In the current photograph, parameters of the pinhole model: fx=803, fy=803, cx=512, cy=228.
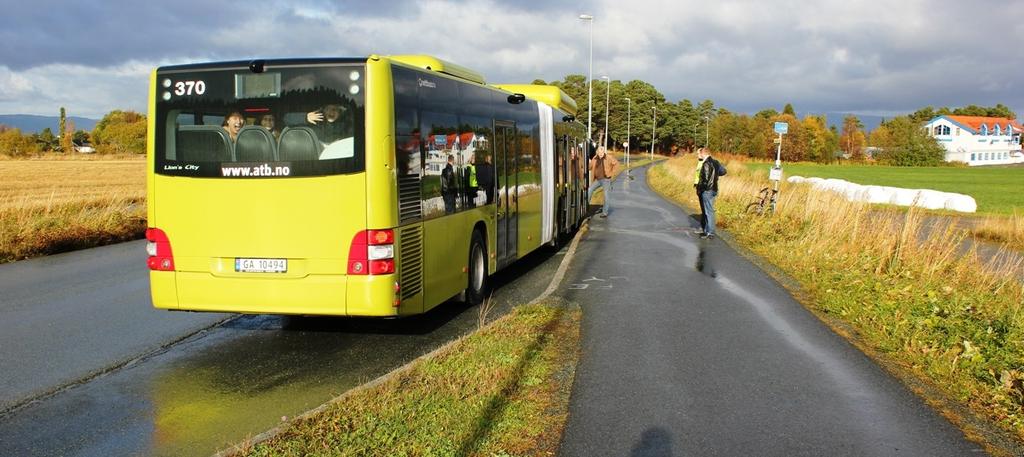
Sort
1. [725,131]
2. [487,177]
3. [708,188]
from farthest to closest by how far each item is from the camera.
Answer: [725,131], [708,188], [487,177]

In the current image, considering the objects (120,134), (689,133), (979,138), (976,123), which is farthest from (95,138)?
(976,123)

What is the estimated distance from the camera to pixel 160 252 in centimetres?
722

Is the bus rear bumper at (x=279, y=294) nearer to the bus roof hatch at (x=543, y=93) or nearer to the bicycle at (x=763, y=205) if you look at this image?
the bus roof hatch at (x=543, y=93)

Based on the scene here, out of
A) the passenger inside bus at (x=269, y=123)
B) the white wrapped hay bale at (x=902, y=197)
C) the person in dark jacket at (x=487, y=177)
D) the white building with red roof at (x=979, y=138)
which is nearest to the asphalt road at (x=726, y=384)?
the person in dark jacket at (x=487, y=177)

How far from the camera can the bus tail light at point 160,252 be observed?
7191 mm

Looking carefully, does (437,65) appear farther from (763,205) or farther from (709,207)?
(763,205)

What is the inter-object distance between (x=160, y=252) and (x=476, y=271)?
11.8 ft

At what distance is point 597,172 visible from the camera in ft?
72.6

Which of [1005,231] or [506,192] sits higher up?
[506,192]

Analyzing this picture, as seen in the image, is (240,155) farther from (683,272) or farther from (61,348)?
(683,272)

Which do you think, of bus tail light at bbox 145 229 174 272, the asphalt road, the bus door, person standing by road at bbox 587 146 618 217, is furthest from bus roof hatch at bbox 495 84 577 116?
bus tail light at bbox 145 229 174 272

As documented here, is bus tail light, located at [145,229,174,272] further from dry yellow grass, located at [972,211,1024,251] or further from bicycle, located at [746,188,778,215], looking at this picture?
dry yellow grass, located at [972,211,1024,251]

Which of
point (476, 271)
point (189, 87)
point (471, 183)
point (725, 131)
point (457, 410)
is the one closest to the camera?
point (457, 410)

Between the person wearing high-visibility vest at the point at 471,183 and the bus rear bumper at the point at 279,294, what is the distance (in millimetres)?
2418
